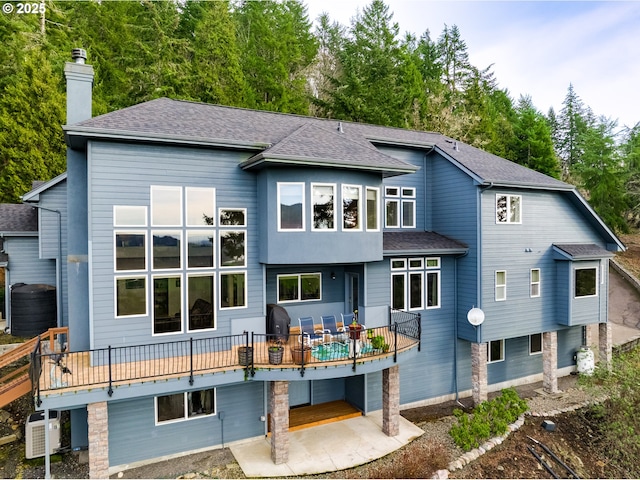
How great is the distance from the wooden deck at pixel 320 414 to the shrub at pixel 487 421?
3024 millimetres

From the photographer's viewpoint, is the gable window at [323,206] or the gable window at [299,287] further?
the gable window at [299,287]

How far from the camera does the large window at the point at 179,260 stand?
28.9ft

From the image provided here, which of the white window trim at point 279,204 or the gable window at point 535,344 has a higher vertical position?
the white window trim at point 279,204

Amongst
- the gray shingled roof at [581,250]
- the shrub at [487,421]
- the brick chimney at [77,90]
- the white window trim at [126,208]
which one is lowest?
the shrub at [487,421]

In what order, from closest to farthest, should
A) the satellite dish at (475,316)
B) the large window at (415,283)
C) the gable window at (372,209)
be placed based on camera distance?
the gable window at (372,209) < the satellite dish at (475,316) < the large window at (415,283)

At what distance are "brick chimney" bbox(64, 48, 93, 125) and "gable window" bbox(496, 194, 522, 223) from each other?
41.0ft

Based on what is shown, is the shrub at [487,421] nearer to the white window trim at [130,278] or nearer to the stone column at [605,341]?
the stone column at [605,341]

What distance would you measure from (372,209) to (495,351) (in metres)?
7.63

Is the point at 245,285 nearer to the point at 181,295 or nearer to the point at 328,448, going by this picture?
the point at 181,295

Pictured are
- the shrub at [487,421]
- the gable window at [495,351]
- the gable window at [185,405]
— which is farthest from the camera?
the gable window at [495,351]

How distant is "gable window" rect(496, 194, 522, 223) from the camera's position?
12.6m

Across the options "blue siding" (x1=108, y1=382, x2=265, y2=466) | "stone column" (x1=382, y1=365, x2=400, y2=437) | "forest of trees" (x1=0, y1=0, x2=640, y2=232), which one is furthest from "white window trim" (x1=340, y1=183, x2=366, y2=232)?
"forest of trees" (x1=0, y1=0, x2=640, y2=232)

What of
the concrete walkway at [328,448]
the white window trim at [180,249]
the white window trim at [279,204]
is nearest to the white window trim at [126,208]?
the white window trim at [180,249]

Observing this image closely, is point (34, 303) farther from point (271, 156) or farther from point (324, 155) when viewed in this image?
point (324, 155)
